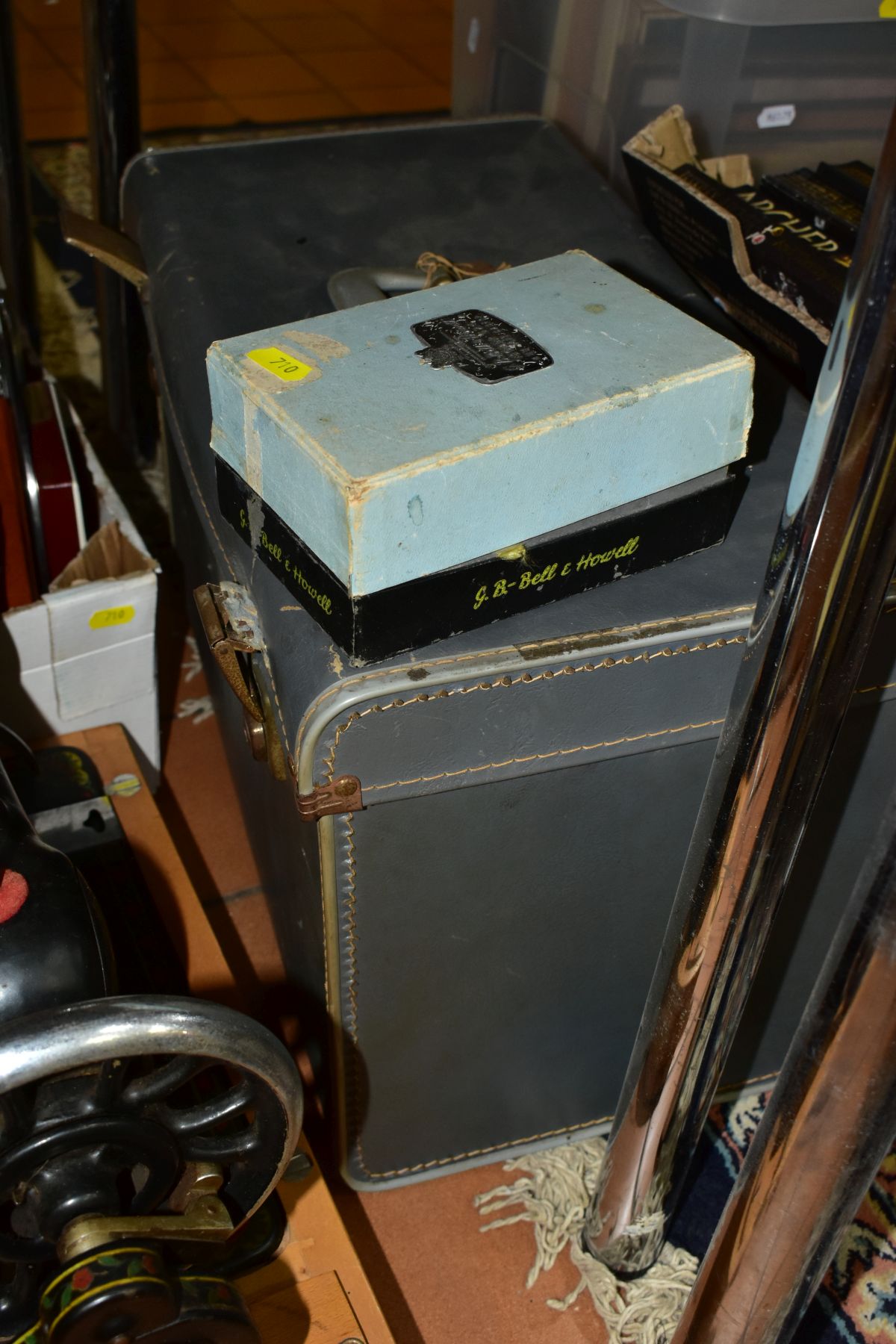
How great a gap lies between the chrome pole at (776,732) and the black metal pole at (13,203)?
31.8 inches

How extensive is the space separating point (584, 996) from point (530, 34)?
3.05 feet

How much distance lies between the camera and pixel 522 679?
0.66 meters

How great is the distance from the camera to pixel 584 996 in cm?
85

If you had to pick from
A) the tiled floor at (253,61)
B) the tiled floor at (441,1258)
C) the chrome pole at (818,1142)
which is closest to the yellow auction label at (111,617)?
the tiled floor at (441,1258)

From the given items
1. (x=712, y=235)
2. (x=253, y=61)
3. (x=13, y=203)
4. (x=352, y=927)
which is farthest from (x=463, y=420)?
(x=253, y=61)

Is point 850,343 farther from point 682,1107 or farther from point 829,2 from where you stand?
point 829,2

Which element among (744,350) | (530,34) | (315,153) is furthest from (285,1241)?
(530,34)

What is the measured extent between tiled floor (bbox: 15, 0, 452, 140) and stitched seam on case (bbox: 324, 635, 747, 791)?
2.15m

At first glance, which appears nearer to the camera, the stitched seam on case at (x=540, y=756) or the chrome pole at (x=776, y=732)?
the chrome pole at (x=776, y=732)

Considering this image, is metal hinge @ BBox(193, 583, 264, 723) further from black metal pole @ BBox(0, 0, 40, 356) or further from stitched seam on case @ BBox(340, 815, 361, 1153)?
black metal pole @ BBox(0, 0, 40, 356)

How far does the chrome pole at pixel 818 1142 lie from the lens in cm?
52

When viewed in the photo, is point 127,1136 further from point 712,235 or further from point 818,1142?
point 712,235

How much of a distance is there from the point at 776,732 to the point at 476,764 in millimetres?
170

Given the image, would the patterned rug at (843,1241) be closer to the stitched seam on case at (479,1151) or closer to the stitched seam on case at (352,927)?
the stitched seam on case at (479,1151)
